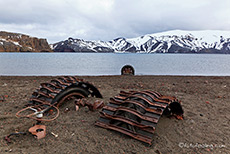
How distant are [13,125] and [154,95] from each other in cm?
407

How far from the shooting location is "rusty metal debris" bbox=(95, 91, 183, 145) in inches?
151

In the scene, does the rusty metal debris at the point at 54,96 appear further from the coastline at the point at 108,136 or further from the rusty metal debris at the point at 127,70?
the rusty metal debris at the point at 127,70

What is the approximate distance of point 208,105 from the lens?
7.15 m

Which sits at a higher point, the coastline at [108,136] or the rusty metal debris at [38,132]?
the rusty metal debris at [38,132]

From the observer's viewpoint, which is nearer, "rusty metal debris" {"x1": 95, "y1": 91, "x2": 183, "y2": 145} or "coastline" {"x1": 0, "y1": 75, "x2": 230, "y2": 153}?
"coastline" {"x1": 0, "y1": 75, "x2": 230, "y2": 153}

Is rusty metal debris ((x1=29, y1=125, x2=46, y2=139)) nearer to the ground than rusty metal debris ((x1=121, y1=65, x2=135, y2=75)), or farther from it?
nearer to the ground

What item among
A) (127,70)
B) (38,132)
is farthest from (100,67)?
(38,132)

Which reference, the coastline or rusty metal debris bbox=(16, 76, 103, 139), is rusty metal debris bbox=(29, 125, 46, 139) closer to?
the coastline

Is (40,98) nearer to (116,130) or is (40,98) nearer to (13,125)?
(13,125)

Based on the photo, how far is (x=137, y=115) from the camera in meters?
3.91

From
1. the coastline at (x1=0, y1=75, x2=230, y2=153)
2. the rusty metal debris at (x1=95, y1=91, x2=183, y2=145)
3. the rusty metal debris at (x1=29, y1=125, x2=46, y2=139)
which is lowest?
the coastline at (x1=0, y1=75, x2=230, y2=153)

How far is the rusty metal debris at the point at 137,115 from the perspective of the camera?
3.84 meters

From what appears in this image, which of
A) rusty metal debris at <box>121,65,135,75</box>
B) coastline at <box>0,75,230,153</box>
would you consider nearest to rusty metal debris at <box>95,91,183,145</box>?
coastline at <box>0,75,230,153</box>

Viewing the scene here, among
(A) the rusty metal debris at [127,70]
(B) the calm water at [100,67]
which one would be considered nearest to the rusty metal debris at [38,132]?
(A) the rusty metal debris at [127,70]
